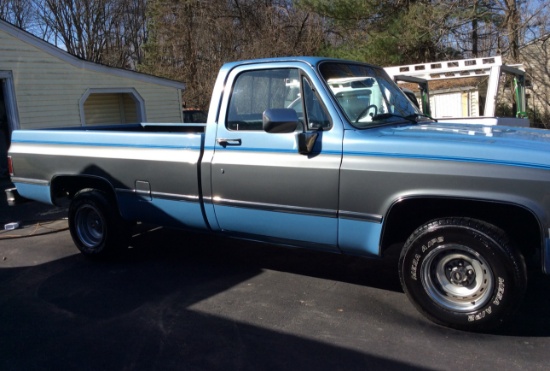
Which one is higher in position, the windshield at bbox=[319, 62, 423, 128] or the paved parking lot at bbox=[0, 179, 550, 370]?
the windshield at bbox=[319, 62, 423, 128]

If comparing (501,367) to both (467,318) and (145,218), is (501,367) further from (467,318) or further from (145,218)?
(145,218)

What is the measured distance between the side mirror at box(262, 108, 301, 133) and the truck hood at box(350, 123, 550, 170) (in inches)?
17.7

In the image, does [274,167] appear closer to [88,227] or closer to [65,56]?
[88,227]

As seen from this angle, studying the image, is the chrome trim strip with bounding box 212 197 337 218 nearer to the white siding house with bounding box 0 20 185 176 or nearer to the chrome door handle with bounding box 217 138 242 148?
the chrome door handle with bounding box 217 138 242 148

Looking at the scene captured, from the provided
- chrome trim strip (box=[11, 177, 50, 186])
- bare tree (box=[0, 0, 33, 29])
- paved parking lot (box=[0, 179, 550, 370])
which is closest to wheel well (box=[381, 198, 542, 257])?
paved parking lot (box=[0, 179, 550, 370])

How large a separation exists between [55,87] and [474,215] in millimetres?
11936

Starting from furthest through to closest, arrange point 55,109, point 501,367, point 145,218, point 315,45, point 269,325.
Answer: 1. point 315,45
2. point 55,109
3. point 145,218
4. point 269,325
5. point 501,367

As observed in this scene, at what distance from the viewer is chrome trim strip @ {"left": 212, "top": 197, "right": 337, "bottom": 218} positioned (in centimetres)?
428

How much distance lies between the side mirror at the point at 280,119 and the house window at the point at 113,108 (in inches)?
458

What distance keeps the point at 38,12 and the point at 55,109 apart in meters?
25.2

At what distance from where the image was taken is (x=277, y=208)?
452cm

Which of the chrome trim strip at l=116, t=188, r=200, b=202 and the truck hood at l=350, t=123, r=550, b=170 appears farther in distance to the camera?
the chrome trim strip at l=116, t=188, r=200, b=202

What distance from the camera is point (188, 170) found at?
496cm

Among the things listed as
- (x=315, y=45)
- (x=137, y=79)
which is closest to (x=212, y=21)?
(x=315, y=45)
